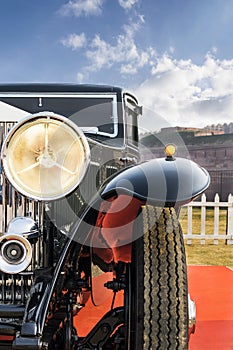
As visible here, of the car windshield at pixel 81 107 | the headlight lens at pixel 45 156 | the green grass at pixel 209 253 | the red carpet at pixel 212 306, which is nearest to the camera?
the headlight lens at pixel 45 156

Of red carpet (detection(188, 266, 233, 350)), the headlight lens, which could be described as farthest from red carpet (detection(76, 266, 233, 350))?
the headlight lens

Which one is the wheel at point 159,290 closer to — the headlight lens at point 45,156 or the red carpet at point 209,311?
the headlight lens at point 45,156

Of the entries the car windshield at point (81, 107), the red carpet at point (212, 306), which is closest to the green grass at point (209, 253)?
the red carpet at point (212, 306)

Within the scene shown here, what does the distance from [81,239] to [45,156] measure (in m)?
0.38

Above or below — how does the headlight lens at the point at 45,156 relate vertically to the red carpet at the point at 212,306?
above

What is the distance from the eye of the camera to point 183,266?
1623 millimetres

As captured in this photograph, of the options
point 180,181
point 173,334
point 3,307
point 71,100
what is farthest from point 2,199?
point 71,100

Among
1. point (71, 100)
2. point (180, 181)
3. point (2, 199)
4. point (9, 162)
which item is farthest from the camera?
point (71, 100)

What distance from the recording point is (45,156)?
1589 mm

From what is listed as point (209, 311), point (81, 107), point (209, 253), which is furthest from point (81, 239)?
point (209, 253)

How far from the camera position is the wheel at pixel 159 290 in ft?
5.13

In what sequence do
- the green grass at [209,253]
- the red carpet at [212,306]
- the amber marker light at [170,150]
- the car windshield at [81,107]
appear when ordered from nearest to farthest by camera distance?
the amber marker light at [170,150], the red carpet at [212,306], the car windshield at [81,107], the green grass at [209,253]

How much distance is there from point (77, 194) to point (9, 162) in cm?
57

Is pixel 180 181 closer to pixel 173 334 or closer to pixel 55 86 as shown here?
pixel 173 334
